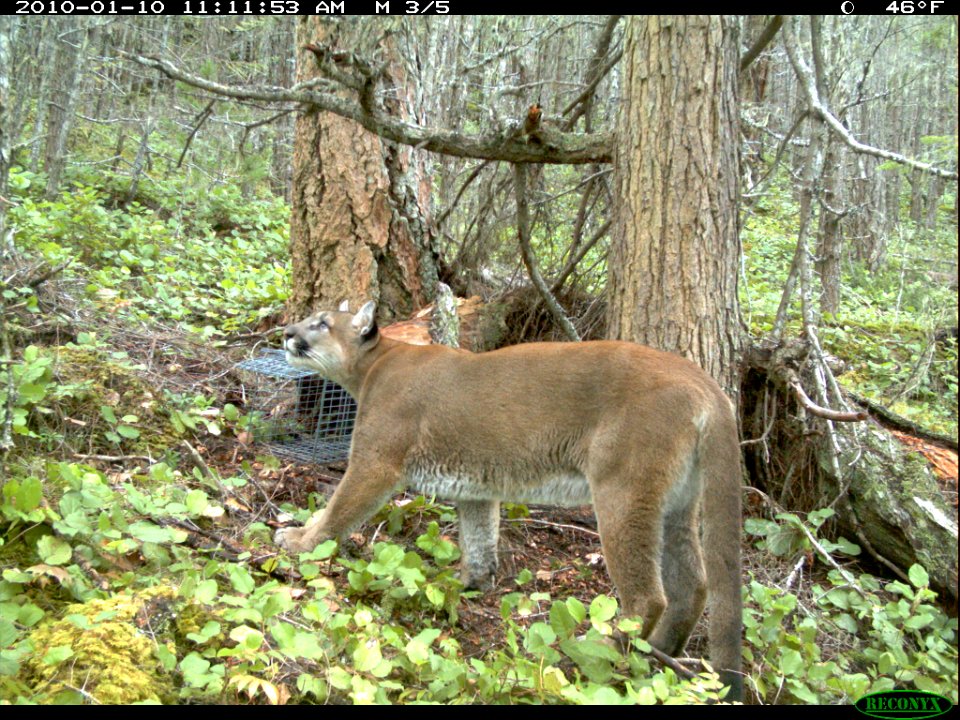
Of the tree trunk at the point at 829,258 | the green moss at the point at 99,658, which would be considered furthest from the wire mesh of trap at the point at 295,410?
the tree trunk at the point at 829,258

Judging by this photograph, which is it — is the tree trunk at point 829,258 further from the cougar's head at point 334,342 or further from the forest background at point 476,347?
the cougar's head at point 334,342

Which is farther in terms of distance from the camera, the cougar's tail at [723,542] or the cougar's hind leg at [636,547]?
the cougar's hind leg at [636,547]

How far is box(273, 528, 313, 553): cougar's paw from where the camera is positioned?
533 cm

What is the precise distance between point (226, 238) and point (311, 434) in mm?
6496

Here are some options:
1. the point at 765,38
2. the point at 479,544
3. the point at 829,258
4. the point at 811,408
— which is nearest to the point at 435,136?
the point at 765,38

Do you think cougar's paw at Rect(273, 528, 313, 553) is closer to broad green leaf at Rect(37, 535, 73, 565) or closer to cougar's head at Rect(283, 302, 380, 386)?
cougar's head at Rect(283, 302, 380, 386)

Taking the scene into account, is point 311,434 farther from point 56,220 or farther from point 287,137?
point 287,137

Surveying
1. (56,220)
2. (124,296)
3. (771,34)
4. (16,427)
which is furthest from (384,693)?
(56,220)

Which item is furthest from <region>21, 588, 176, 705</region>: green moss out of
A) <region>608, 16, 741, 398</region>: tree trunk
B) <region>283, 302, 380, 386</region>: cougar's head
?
<region>608, 16, 741, 398</region>: tree trunk

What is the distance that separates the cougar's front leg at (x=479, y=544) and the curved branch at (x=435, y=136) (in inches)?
96.7

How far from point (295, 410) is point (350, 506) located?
1.98 m

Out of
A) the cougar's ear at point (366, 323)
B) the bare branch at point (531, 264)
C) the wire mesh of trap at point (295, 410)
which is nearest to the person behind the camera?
the cougar's ear at point (366, 323)

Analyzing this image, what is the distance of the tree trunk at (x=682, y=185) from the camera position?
5.59 metres

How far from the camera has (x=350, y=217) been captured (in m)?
7.60
